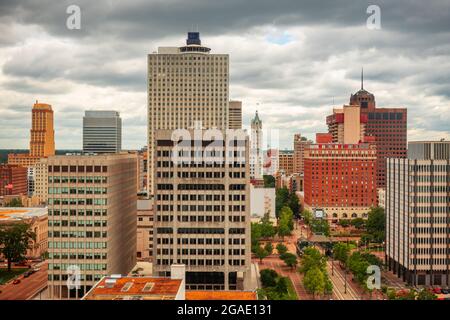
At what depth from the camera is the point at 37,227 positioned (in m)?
40.3

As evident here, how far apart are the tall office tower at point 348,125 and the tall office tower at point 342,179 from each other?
11.8 m

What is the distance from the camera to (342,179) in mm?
60438

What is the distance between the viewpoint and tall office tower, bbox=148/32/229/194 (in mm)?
66562

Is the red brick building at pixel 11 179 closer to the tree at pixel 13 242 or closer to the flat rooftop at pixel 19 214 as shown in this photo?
the flat rooftop at pixel 19 214

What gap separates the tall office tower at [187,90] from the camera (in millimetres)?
66562

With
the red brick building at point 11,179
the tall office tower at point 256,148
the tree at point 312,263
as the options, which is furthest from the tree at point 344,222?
the red brick building at point 11,179

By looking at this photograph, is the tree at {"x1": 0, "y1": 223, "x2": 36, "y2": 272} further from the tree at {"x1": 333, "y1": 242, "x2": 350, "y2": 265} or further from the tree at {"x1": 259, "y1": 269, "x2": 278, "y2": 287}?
the tree at {"x1": 333, "y1": 242, "x2": 350, "y2": 265}

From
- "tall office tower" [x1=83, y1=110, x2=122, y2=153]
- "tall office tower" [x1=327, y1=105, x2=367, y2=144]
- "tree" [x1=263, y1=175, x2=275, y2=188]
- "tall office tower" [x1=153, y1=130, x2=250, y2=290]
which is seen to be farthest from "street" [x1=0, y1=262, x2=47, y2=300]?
"tree" [x1=263, y1=175, x2=275, y2=188]

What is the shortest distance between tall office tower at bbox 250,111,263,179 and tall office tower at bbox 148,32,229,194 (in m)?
27.3

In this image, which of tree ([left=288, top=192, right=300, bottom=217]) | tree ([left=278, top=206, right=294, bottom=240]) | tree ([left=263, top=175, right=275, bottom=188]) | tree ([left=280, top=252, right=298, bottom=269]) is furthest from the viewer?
tree ([left=263, top=175, right=275, bottom=188])

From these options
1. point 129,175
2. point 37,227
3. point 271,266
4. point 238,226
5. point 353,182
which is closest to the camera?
point 238,226

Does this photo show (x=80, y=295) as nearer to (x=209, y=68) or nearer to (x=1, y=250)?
(x=1, y=250)

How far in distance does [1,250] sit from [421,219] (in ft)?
90.8
